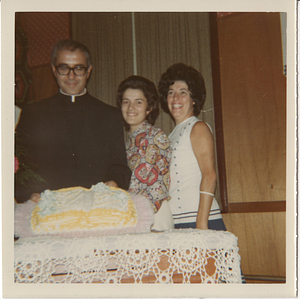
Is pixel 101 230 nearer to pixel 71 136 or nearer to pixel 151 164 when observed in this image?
pixel 151 164

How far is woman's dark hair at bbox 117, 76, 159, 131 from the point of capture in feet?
6.25

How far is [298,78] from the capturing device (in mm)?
1806

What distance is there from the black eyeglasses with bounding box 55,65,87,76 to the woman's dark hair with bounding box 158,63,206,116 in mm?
440

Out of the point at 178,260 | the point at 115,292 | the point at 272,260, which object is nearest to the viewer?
the point at 178,260

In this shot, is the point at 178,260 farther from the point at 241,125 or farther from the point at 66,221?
the point at 241,125

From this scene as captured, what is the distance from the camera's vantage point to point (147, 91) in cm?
191

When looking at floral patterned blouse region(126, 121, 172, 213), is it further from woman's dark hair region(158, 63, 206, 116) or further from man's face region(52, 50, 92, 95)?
man's face region(52, 50, 92, 95)

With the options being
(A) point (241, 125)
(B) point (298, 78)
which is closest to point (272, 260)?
(A) point (241, 125)

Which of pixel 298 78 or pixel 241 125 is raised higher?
pixel 298 78

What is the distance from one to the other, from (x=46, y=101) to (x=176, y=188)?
865 mm

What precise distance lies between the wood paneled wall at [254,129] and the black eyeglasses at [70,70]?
2.55ft

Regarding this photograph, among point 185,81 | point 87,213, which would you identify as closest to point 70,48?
point 185,81

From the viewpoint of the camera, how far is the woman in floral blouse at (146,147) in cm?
174

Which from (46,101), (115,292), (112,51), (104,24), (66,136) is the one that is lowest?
(115,292)
